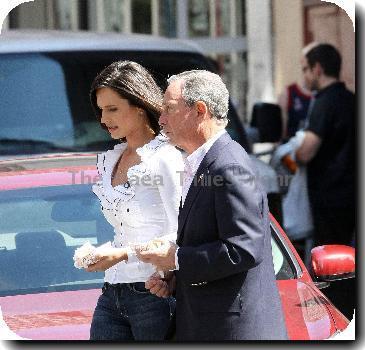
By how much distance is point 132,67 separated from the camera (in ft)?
11.9

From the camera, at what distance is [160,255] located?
3.27m

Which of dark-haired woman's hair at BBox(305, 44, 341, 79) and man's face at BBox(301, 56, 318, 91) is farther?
man's face at BBox(301, 56, 318, 91)

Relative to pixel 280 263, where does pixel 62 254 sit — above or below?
above

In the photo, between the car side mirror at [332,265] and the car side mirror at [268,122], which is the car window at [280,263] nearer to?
the car side mirror at [332,265]

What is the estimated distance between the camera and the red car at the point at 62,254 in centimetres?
405

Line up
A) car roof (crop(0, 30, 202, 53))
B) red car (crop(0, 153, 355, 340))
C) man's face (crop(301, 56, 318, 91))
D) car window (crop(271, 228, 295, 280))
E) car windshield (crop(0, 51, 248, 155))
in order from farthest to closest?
man's face (crop(301, 56, 318, 91)), car roof (crop(0, 30, 202, 53)), car windshield (crop(0, 51, 248, 155)), car window (crop(271, 228, 295, 280)), red car (crop(0, 153, 355, 340))

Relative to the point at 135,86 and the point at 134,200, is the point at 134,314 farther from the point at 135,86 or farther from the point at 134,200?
the point at 135,86

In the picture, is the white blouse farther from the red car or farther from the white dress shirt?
the red car

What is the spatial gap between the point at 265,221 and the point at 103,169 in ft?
2.21

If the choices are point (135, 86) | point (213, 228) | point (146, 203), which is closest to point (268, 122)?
point (135, 86)

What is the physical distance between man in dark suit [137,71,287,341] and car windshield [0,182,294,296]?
1026 millimetres

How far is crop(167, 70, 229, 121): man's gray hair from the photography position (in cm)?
327

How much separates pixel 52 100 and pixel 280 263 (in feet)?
8.24

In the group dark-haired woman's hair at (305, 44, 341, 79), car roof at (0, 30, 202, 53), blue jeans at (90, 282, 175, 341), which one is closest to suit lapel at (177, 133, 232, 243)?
blue jeans at (90, 282, 175, 341)
